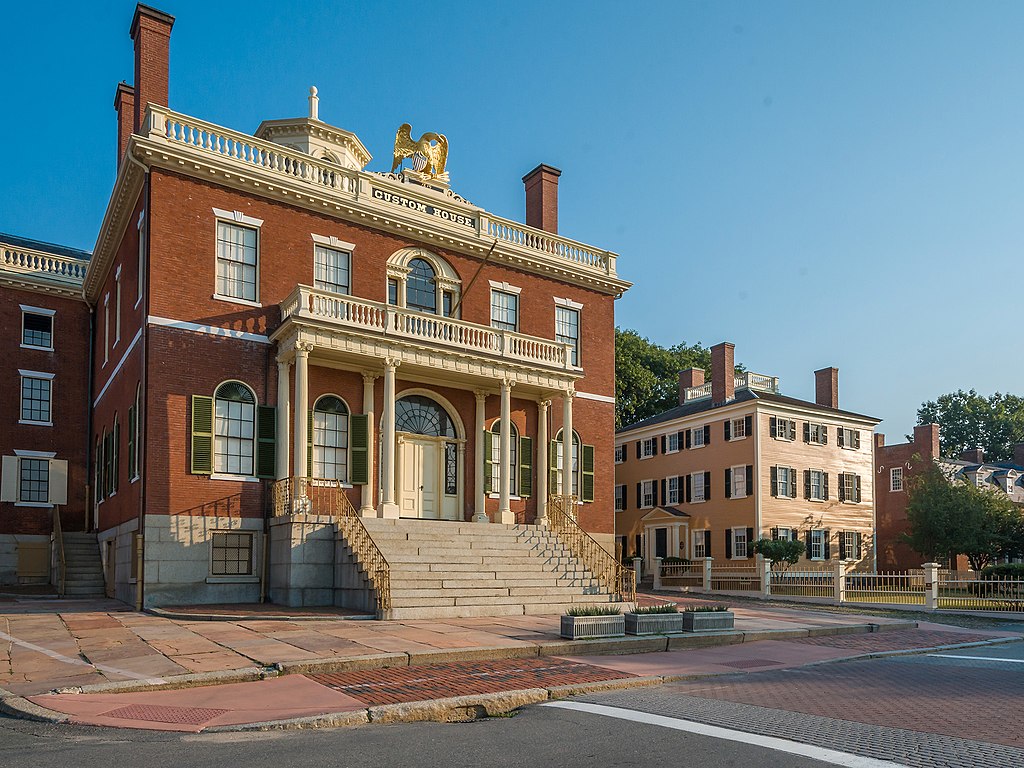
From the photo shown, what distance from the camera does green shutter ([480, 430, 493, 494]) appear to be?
83.6 feet

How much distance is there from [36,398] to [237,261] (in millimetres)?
11421

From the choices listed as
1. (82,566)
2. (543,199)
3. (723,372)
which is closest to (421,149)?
(543,199)

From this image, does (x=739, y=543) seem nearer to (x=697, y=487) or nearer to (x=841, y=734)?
(x=697, y=487)

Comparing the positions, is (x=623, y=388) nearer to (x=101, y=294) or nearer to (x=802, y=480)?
(x=802, y=480)

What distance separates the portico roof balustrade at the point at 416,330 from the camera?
2169 cm

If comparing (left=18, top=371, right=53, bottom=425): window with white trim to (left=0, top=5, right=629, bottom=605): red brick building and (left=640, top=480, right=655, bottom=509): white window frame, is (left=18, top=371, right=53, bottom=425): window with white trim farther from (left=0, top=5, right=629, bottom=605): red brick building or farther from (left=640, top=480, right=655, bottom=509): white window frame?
(left=640, top=480, right=655, bottom=509): white window frame

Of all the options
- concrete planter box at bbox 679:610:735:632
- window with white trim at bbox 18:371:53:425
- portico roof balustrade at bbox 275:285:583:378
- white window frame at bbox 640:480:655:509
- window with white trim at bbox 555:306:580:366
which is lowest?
concrete planter box at bbox 679:610:735:632

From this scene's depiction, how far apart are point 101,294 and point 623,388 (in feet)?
110

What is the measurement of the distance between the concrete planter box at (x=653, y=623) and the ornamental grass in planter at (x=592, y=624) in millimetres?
146

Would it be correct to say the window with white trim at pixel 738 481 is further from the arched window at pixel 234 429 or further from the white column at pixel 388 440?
the arched window at pixel 234 429

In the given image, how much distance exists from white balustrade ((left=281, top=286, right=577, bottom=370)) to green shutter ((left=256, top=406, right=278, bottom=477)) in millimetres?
2459

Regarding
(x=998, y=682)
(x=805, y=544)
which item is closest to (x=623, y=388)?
(x=805, y=544)

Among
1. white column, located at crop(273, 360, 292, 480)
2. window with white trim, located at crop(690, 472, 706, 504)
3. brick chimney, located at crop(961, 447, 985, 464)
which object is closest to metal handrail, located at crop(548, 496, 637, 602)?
white column, located at crop(273, 360, 292, 480)

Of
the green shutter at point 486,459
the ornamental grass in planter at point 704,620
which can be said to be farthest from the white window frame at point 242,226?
the ornamental grass in planter at point 704,620
